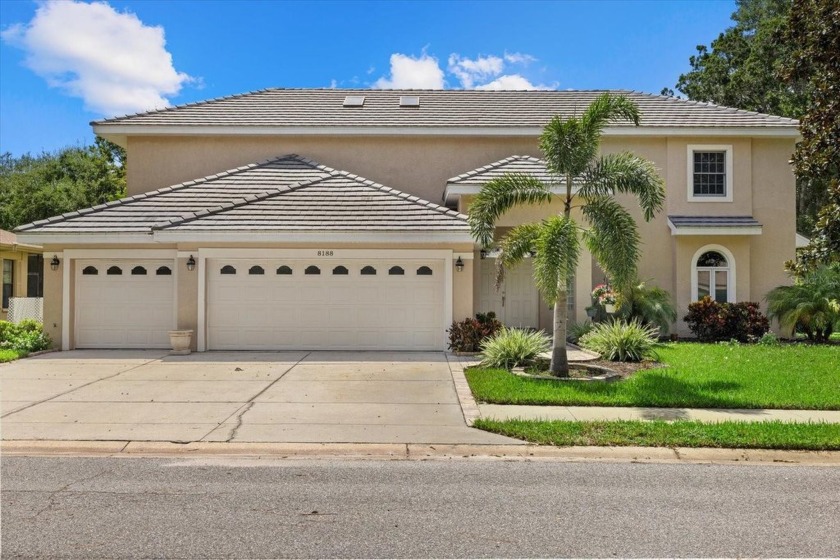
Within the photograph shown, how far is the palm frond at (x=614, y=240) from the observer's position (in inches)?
397

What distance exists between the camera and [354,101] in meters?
20.6

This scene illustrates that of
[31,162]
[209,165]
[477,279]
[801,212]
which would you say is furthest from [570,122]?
[31,162]

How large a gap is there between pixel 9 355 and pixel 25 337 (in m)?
1.49

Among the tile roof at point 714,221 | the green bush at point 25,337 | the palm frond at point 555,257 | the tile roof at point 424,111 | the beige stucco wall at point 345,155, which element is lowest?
the green bush at point 25,337

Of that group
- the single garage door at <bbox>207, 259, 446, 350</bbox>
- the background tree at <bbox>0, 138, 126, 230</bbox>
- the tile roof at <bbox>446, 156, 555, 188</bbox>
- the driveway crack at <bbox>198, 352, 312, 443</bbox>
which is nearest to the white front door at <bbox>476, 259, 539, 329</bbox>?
the tile roof at <bbox>446, 156, 555, 188</bbox>

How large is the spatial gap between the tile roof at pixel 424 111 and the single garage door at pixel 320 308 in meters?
Answer: 6.26

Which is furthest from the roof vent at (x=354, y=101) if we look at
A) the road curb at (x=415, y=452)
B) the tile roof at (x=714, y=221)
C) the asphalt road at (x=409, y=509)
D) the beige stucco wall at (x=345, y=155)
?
the asphalt road at (x=409, y=509)

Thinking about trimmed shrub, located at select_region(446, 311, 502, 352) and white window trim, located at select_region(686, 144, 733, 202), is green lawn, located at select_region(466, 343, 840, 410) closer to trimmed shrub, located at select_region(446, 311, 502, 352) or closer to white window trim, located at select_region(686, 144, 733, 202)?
trimmed shrub, located at select_region(446, 311, 502, 352)

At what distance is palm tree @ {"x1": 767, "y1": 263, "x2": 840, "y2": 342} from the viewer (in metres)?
15.8

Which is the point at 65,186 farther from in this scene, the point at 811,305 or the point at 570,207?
the point at 811,305

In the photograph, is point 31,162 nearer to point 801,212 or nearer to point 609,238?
point 609,238

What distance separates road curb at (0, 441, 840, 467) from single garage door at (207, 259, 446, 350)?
756cm

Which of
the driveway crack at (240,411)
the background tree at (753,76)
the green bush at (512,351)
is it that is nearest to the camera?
the driveway crack at (240,411)

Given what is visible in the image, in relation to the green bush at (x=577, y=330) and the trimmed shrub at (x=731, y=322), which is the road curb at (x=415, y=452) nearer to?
the green bush at (x=577, y=330)
